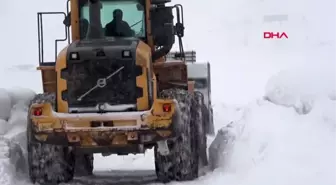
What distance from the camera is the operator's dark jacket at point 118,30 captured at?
37.1ft

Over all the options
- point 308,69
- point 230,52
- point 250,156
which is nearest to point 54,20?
point 230,52

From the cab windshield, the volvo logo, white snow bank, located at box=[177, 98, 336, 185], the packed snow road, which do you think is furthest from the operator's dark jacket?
white snow bank, located at box=[177, 98, 336, 185]

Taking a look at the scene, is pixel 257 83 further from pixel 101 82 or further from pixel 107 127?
pixel 107 127

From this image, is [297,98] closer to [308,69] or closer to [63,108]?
[308,69]

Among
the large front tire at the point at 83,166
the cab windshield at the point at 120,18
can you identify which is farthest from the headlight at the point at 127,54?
the large front tire at the point at 83,166

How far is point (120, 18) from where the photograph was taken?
11.4m

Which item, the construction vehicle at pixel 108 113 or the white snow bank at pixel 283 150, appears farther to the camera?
the construction vehicle at pixel 108 113

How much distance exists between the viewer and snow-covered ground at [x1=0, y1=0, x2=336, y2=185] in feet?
32.1

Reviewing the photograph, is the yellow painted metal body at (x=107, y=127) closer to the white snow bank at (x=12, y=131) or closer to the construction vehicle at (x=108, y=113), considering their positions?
the construction vehicle at (x=108, y=113)

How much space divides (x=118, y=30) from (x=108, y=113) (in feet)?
6.18

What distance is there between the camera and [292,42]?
41625mm

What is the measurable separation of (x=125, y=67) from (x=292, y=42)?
106ft

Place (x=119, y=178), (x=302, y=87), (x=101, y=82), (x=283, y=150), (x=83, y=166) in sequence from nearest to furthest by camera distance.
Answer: (x=283, y=150)
(x=101, y=82)
(x=119, y=178)
(x=302, y=87)
(x=83, y=166)

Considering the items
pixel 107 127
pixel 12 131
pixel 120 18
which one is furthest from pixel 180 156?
pixel 12 131
